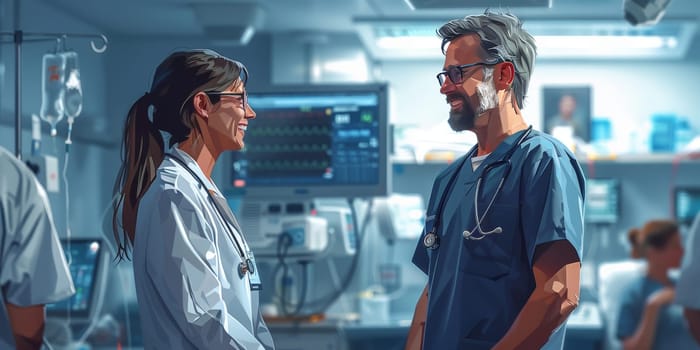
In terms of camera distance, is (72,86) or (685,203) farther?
(685,203)

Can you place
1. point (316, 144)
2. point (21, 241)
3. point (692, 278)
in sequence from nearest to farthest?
point (21, 241)
point (692, 278)
point (316, 144)

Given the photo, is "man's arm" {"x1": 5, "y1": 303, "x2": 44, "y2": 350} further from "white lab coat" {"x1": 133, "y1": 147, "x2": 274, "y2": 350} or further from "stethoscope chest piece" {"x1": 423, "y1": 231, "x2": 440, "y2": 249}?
"stethoscope chest piece" {"x1": 423, "y1": 231, "x2": 440, "y2": 249}

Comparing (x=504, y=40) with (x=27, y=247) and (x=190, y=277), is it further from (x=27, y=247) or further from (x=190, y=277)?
(x=27, y=247)

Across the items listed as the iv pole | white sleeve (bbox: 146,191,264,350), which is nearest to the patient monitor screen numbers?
the iv pole

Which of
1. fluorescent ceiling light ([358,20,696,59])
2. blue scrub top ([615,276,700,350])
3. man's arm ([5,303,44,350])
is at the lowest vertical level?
blue scrub top ([615,276,700,350])

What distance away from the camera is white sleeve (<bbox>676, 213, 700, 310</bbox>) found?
3.38 metres

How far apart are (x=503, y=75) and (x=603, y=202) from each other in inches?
135

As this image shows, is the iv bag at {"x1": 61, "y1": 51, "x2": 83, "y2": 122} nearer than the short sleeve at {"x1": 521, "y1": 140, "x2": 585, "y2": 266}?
No

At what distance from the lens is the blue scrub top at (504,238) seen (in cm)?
186

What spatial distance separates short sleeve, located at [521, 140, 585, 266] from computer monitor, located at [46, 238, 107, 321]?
1.93 m

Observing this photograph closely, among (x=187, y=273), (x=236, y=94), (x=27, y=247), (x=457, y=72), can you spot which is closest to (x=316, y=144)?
(x=27, y=247)

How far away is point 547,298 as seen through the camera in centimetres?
177

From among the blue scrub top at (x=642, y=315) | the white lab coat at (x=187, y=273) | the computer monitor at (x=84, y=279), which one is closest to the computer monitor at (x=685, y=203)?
the blue scrub top at (x=642, y=315)

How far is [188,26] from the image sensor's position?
5.13 metres
